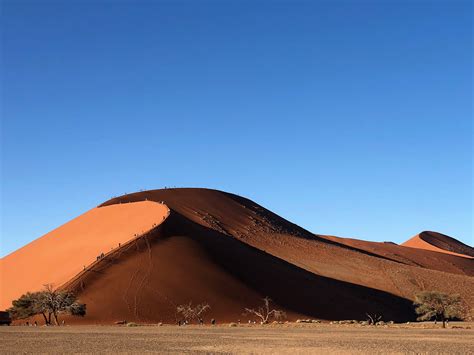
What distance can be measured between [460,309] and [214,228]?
1420 inches

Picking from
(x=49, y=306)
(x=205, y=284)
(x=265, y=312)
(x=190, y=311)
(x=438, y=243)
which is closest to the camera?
(x=49, y=306)

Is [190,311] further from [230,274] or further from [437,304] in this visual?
[437,304]

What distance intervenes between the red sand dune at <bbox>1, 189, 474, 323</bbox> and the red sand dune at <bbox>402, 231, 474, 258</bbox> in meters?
66.8

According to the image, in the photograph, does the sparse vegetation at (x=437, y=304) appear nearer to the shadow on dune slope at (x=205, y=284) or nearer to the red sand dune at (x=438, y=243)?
the shadow on dune slope at (x=205, y=284)

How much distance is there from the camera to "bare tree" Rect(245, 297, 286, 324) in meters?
65.8

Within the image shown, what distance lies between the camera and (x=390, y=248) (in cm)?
14225

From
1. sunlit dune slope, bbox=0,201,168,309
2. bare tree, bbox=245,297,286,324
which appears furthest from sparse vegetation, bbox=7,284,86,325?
bare tree, bbox=245,297,286,324

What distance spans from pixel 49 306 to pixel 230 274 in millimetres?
22942

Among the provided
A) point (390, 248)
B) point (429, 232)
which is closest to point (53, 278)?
point (390, 248)

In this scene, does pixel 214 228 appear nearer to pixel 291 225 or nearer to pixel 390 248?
pixel 291 225

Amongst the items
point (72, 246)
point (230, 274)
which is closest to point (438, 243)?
point (230, 274)

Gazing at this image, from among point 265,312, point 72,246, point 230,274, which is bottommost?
point 265,312

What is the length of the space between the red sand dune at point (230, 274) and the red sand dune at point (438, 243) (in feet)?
219

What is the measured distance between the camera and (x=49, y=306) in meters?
59.5
